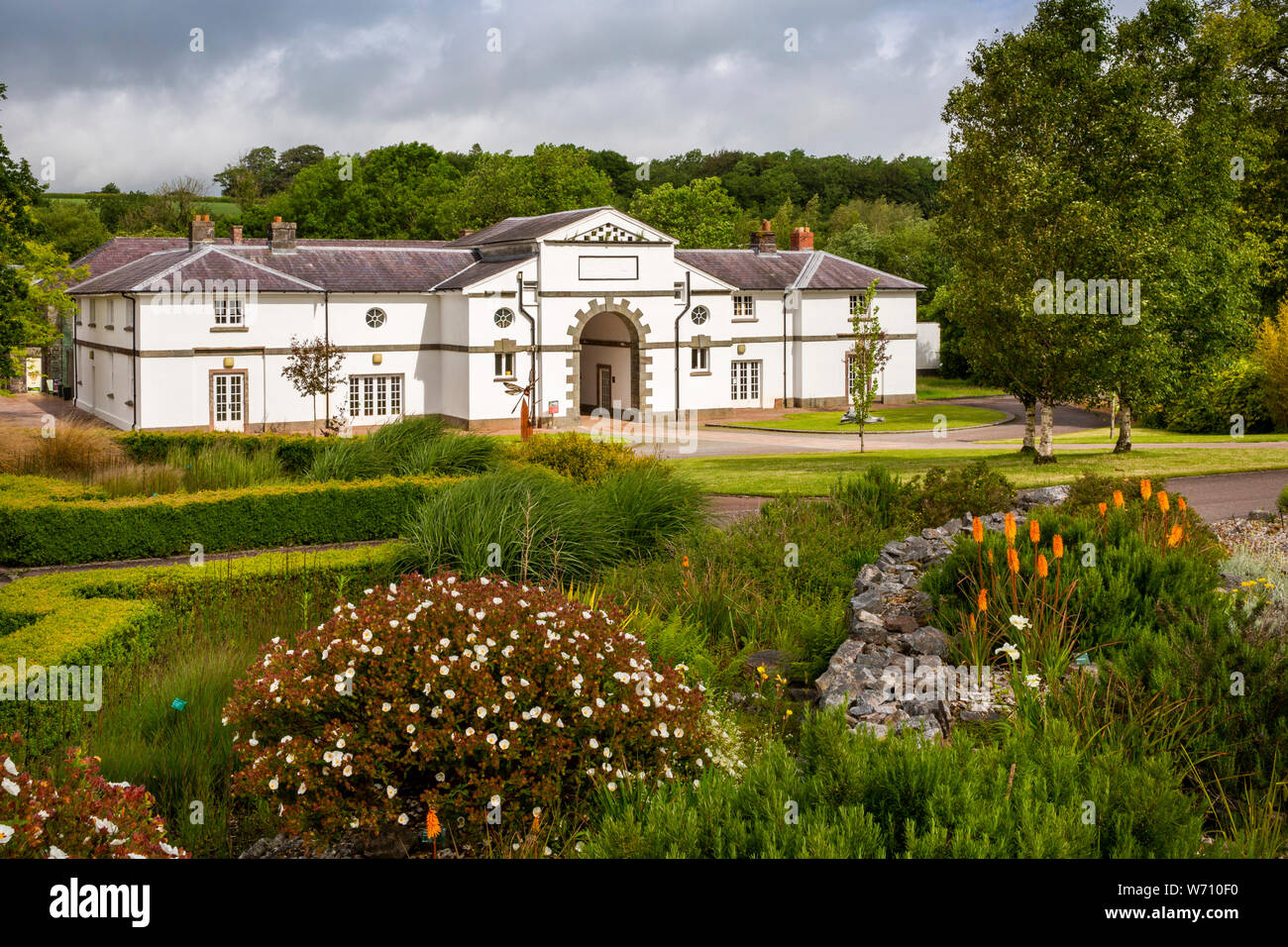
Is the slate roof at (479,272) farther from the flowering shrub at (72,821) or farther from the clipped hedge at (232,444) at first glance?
the flowering shrub at (72,821)

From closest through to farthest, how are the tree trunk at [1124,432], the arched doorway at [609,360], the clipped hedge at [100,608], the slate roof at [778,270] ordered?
1. the clipped hedge at [100,608]
2. the tree trunk at [1124,432]
3. the arched doorway at [609,360]
4. the slate roof at [778,270]

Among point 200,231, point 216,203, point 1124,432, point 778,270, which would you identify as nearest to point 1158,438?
point 1124,432

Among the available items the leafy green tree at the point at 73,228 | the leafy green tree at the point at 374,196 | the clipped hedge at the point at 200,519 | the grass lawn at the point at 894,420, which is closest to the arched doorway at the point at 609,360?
the grass lawn at the point at 894,420

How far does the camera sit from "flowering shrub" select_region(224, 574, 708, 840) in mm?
6434

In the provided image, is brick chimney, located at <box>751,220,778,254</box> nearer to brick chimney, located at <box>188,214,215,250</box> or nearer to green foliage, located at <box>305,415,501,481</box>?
brick chimney, located at <box>188,214,215,250</box>

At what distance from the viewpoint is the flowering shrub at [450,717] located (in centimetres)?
643

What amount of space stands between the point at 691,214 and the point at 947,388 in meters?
19.0

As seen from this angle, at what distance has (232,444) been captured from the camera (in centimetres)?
2334

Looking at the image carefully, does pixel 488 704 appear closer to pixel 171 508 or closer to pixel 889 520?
pixel 889 520

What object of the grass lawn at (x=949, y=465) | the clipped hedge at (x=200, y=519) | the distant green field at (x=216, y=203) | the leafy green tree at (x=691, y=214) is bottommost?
the clipped hedge at (x=200, y=519)

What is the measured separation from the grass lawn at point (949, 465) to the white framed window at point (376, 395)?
1704 centimetres

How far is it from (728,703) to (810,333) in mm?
46402

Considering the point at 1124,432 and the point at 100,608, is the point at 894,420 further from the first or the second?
the point at 100,608

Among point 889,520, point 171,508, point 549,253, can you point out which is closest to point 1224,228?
point 889,520
